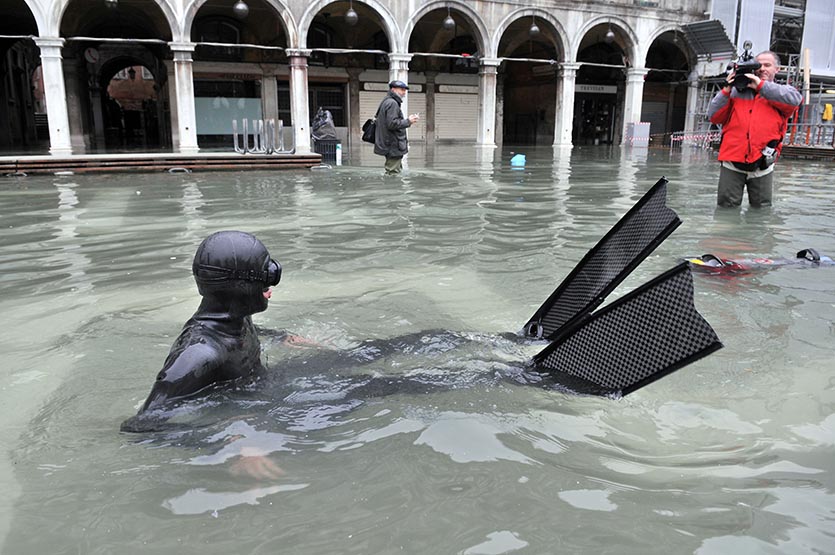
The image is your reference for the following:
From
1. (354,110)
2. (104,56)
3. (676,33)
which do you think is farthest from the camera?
(104,56)

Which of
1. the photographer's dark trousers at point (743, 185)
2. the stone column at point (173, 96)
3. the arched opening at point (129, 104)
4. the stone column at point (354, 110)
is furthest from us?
the arched opening at point (129, 104)

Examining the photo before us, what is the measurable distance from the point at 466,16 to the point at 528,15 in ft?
8.89

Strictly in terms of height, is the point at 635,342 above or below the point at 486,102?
below

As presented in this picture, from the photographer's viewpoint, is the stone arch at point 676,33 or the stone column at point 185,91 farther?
the stone arch at point 676,33

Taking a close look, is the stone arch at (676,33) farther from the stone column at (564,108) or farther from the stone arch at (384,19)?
the stone arch at (384,19)

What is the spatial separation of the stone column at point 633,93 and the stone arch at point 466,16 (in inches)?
263

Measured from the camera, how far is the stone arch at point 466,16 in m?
23.6

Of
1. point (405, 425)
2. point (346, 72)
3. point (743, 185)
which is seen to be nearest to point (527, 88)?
point (346, 72)

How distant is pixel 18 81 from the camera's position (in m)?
31.9

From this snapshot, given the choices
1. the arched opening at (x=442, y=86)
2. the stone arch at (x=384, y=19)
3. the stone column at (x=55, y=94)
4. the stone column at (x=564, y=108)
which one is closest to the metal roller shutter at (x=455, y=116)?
the arched opening at (x=442, y=86)

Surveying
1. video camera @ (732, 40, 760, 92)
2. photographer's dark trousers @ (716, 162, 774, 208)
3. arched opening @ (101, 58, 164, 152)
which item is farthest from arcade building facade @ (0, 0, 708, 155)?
video camera @ (732, 40, 760, 92)

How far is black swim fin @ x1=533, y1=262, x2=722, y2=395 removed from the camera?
266cm

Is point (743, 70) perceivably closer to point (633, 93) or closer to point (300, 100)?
point (300, 100)

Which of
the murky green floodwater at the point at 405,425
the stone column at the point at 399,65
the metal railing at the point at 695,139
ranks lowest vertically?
the murky green floodwater at the point at 405,425
